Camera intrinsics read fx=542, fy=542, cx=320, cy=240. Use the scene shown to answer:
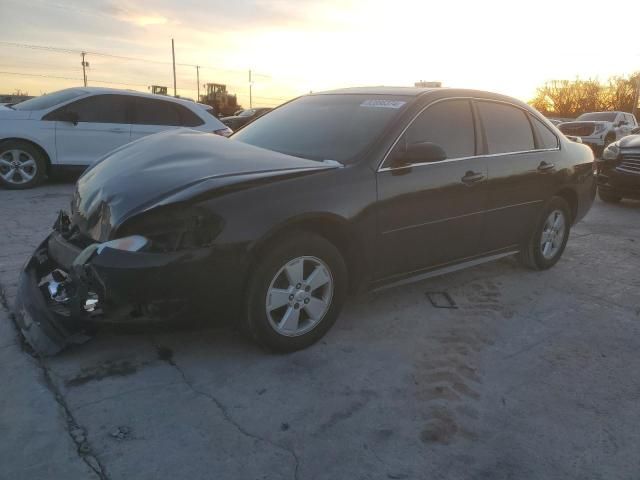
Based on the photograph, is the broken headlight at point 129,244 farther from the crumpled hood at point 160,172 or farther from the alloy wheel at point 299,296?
the alloy wheel at point 299,296

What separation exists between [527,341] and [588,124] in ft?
60.9

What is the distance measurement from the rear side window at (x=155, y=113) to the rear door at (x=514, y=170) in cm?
607

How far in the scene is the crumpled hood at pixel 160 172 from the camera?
2.85 m

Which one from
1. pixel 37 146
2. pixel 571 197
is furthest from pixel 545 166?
pixel 37 146

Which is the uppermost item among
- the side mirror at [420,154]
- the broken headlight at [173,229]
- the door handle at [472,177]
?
the side mirror at [420,154]

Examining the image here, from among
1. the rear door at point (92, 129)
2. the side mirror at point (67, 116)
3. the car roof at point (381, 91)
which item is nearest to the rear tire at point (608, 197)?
the car roof at point (381, 91)

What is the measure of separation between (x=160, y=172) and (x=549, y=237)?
3656 mm

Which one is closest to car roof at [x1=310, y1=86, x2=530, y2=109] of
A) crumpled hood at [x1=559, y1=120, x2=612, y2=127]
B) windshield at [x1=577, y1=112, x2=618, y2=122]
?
crumpled hood at [x1=559, y1=120, x2=612, y2=127]

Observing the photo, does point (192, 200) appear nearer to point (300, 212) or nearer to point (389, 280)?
point (300, 212)

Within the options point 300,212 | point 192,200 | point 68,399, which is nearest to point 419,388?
point 300,212

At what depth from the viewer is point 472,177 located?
4012mm

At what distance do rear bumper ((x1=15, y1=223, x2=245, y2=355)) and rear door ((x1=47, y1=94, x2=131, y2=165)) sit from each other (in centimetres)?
597

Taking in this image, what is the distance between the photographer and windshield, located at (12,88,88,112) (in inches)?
324

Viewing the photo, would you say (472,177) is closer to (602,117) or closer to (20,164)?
(20,164)
